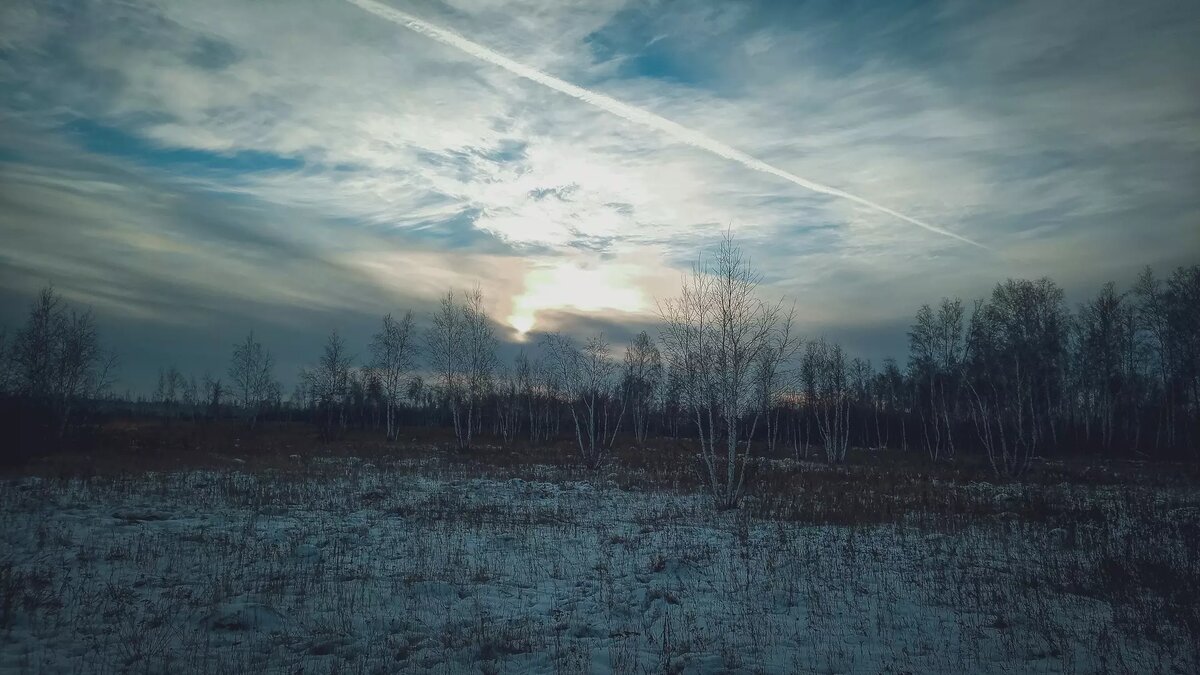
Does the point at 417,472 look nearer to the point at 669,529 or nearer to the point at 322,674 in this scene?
the point at 669,529

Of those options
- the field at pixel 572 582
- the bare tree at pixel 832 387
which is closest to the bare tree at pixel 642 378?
the bare tree at pixel 832 387

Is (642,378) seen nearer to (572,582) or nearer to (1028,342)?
(1028,342)

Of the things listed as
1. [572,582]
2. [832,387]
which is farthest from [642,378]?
[572,582]

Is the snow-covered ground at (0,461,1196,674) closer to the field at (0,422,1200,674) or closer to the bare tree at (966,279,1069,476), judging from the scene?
the field at (0,422,1200,674)

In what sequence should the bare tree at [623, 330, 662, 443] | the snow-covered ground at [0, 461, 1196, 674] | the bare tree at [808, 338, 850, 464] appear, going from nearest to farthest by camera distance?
the snow-covered ground at [0, 461, 1196, 674] < the bare tree at [808, 338, 850, 464] < the bare tree at [623, 330, 662, 443]

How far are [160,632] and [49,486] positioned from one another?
42.2ft

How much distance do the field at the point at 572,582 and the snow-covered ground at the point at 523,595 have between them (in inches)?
1.7

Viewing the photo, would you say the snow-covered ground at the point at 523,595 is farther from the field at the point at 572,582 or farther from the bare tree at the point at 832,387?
the bare tree at the point at 832,387

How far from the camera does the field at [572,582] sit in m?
6.54

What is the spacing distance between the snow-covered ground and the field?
1.7 inches

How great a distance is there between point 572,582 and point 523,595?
975 mm

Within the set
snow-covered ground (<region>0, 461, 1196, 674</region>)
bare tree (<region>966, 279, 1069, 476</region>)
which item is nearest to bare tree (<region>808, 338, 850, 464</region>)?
bare tree (<region>966, 279, 1069, 476</region>)

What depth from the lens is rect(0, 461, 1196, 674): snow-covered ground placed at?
6.46m

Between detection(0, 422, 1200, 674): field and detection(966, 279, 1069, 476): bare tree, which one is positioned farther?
detection(966, 279, 1069, 476): bare tree
